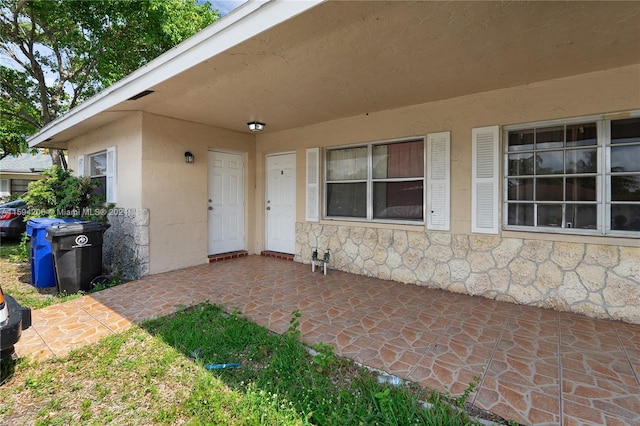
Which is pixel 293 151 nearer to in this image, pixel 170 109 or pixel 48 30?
pixel 170 109

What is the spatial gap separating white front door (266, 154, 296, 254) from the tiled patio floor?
1579mm

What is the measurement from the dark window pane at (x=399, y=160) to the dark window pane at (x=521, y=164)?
1.16m

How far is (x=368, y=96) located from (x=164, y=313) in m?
3.72

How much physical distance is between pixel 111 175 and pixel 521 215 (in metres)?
6.71

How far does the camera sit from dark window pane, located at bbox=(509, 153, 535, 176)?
3.82m

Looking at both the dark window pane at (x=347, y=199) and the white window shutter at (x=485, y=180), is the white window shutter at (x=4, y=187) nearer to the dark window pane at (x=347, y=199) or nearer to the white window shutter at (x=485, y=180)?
the dark window pane at (x=347, y=199)

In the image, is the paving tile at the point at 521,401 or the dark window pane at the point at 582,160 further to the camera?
the dark window pane at the point at 582,160

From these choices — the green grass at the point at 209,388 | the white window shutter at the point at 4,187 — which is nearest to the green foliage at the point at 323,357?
the green grass at the point at 209,388

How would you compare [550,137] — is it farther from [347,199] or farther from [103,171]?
[103,171]

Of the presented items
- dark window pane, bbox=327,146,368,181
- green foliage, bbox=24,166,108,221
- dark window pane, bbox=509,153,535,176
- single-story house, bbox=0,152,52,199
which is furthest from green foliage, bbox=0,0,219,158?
dark window pane, bbox=509,153,535,176

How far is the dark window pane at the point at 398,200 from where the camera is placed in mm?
4688

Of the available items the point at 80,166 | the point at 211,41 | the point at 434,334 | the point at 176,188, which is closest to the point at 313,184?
the point at 176,188

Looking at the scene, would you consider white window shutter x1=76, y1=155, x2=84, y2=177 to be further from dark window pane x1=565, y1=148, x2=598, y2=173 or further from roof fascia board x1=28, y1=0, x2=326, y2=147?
dark window pane x1=565, y1=148, x2=598, y2=173

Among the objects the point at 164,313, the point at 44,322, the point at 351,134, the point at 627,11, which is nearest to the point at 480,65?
the point at 627,11
